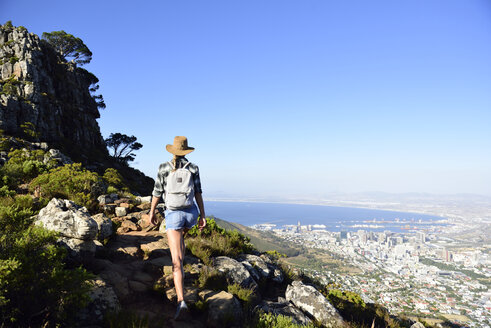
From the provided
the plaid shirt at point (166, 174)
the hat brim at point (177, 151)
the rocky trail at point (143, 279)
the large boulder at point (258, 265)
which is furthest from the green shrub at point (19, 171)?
the large boulder at point (258, 265)

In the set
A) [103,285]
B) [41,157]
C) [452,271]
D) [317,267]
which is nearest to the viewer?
[103,285]

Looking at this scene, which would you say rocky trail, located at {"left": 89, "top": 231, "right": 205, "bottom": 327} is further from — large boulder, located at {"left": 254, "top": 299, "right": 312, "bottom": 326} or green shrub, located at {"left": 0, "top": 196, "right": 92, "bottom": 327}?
large boulder, located at {"left": 254, "top": 299, "right": 312, "bottom": 326}

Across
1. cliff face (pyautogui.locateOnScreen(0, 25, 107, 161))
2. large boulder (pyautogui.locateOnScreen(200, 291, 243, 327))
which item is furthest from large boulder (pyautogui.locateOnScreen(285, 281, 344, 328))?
cliff face (pyautogui.locateOnScreen(0, 25, 107, 161))

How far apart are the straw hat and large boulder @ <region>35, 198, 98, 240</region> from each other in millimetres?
2176

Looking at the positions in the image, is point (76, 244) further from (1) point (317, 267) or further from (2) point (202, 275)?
(1) point (317, 267)

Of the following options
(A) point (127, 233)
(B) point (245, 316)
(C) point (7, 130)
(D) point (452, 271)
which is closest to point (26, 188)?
(A) point (127, 233)

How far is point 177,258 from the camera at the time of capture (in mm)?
3389

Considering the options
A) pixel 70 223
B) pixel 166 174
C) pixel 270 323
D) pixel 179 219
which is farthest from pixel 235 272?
pixel 70 223

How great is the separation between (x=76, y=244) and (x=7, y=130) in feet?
78.4

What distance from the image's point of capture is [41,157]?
13.9 meters

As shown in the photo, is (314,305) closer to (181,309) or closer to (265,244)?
(181,309)

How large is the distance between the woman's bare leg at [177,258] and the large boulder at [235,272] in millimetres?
1801

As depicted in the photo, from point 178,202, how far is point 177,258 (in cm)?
82

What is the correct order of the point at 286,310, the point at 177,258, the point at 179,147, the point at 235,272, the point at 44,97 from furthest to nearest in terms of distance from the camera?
the point at 44,97 → the point at 235,272 → the point at 286,310 → the point at 179,147 → the point at 177,258
